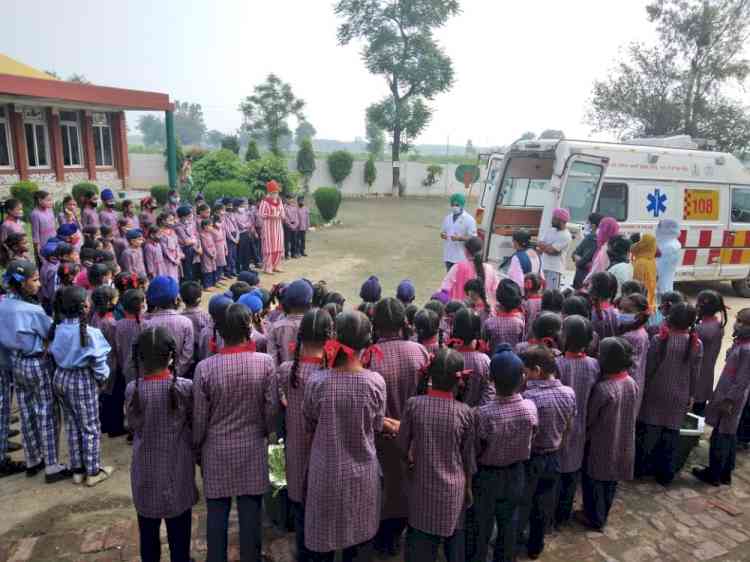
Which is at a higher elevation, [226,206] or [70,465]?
[226,206]

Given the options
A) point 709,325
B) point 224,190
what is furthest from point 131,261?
point 224,190

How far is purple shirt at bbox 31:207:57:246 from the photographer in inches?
294

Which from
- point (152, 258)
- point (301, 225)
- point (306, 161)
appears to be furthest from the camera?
point (306, 161)

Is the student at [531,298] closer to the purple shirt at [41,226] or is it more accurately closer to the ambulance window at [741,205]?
the ambulance window at [741,205]

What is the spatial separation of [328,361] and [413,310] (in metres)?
1.42

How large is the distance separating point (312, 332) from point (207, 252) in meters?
6.73

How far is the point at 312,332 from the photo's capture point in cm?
269

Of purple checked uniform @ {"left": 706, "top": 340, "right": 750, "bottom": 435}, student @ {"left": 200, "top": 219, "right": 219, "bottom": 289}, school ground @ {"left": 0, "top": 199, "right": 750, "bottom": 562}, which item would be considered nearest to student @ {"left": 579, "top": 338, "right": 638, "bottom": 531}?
school ground @ {"left": 0, "top": 199, "right": 750, "bottom": 562}

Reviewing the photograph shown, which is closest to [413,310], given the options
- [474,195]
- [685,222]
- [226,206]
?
[685,222]

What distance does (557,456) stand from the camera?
A: 10.4 feet

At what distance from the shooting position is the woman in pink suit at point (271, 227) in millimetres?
10164

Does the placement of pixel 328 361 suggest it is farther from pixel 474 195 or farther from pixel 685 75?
pixel 474 195

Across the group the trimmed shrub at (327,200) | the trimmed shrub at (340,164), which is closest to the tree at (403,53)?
the trimmed shrub at (340,164)

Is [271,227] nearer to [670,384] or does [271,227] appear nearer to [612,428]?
[670,384]
